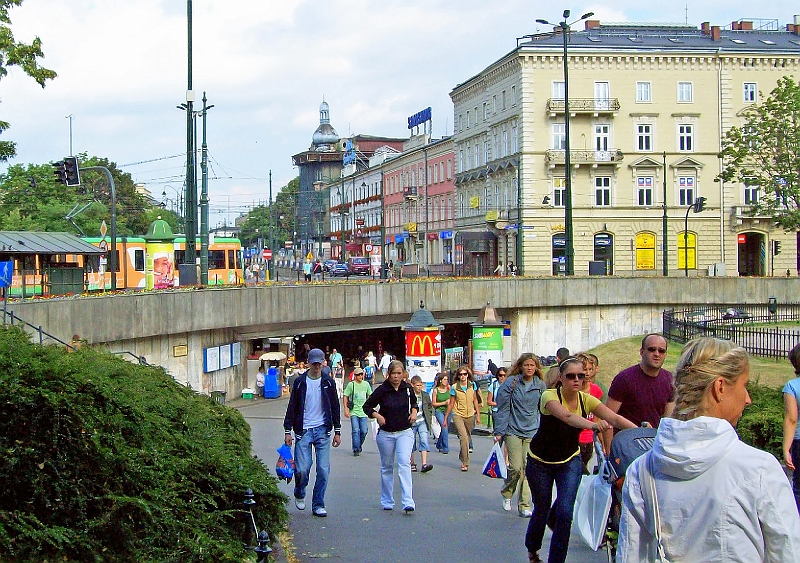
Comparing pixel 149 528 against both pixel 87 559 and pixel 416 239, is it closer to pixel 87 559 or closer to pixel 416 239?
pixel 87 559

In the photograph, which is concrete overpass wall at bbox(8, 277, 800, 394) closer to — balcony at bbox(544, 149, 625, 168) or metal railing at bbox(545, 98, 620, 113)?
balcony at bbox(544, 149, 625, 168)

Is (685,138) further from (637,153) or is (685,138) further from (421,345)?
(421,345)

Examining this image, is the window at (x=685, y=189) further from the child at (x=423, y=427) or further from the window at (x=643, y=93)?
the child at (x=423, y=427)

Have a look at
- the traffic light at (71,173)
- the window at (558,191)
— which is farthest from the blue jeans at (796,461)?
the window at (558,191)

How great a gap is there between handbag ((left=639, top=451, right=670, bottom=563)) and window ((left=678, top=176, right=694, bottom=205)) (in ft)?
202

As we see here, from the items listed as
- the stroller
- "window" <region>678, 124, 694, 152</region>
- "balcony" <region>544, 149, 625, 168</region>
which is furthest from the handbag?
"window" <region>678, 124, 694, 152</region>

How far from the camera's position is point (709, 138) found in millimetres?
63375

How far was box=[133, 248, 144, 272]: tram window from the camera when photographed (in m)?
53.0

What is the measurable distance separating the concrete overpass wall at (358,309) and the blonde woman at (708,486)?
19.2m

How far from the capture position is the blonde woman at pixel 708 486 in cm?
338

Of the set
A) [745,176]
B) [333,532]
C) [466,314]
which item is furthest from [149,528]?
[745,176]

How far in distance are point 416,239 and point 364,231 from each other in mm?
20587

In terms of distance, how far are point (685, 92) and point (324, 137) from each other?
105411mm

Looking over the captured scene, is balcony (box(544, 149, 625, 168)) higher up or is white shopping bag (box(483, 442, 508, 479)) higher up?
balcony (box(544, 149, 625, 168))
